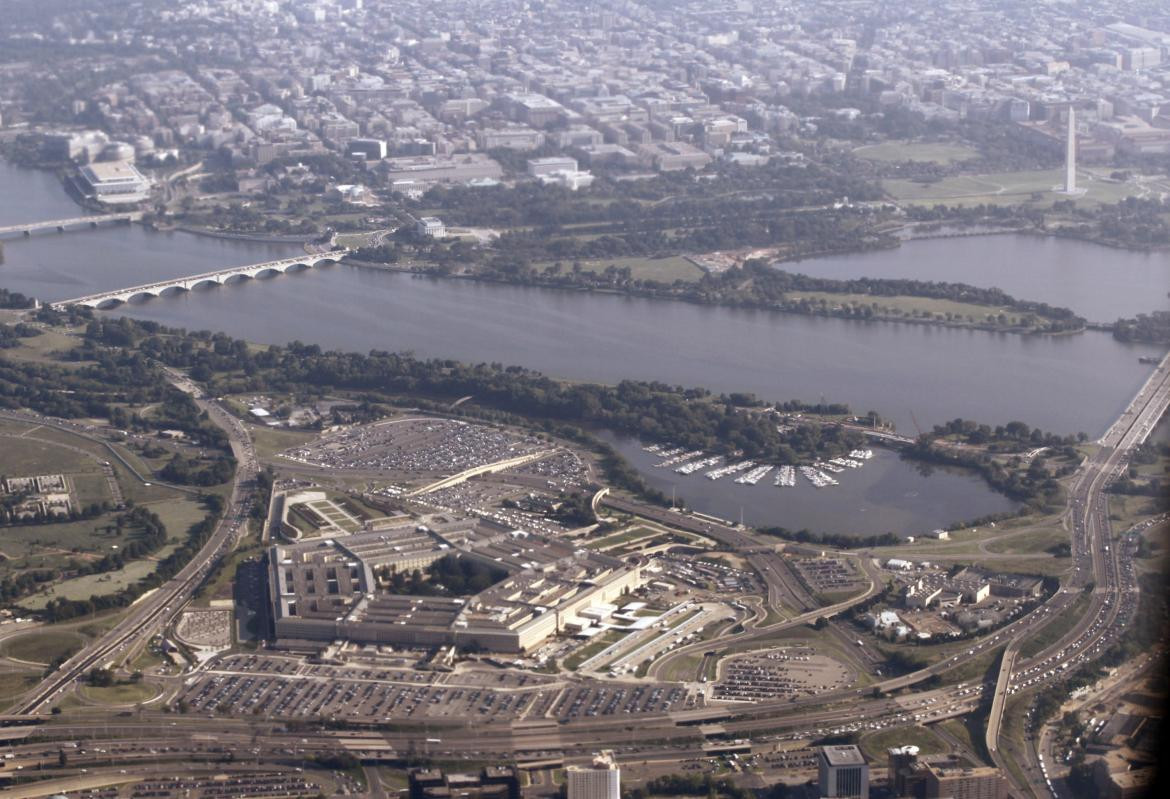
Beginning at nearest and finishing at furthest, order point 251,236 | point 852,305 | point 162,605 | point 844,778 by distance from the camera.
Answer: point 844,778 → point 162,605 → point 852,305 → point 251,236

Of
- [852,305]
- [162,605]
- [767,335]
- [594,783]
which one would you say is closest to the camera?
[594,783]

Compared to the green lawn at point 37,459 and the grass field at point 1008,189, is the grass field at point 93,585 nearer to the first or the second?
the green lawn at point 37,459

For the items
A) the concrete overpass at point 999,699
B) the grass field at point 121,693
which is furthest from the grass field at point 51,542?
the concrete overpass at point 999,699

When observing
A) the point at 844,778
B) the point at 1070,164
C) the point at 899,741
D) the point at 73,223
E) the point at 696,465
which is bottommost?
the point at 73,223

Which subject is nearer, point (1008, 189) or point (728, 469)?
point (728, 469)

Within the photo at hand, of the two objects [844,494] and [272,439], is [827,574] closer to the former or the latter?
[844,494]

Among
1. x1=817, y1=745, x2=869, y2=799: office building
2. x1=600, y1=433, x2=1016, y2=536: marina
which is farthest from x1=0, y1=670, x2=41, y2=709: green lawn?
x1=600, y1=433, x2=1016, y2=536: marina

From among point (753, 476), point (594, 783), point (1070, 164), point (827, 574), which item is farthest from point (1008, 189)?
point (594, 783)

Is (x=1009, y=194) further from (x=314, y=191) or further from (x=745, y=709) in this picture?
(x=745, y=709)
